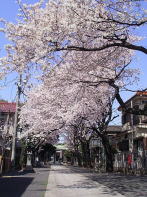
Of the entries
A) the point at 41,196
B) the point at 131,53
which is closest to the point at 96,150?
the point at 131,53

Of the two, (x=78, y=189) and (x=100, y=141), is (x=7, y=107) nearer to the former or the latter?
(x=100, y=141)

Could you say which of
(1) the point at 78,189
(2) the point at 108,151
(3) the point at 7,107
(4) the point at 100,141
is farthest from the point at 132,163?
(3) the point at 7,107

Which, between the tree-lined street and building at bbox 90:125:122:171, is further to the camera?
building at bbox 90:125:122:171

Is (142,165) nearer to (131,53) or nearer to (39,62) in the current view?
(131,53)

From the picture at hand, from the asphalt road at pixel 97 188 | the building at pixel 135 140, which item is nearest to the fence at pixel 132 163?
the building at pixel 135 140

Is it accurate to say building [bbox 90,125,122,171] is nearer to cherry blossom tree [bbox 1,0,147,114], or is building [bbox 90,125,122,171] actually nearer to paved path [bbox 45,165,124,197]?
paved path [bbox 45,165,124,197]

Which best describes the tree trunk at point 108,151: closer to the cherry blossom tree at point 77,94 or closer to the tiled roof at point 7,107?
the cherry blossom tree at point 77,94

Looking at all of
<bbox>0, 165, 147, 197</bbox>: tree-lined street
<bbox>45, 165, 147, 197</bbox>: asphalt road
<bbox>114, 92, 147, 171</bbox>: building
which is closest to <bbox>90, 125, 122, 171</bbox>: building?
<bbox>114, 92, 147, 171</bbox>: building

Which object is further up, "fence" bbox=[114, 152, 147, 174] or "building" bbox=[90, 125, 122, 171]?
"building" bbox=[90, 125, 122, 171]

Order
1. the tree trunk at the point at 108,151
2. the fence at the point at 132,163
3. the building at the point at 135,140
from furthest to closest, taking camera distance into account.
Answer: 1. the tree trunk at the point at 108,151
2. the building at the point at 135,140
3. the fence at the point at 132,163

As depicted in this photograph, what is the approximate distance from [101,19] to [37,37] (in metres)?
2.44

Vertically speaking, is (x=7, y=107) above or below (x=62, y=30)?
above

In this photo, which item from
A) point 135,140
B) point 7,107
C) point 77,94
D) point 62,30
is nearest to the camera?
point 62,30

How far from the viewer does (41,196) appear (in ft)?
41.9
